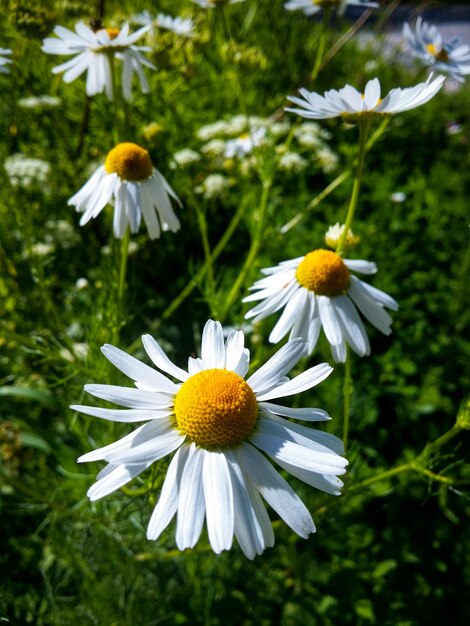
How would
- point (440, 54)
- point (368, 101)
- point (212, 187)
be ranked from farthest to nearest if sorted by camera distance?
1. point (212, 187)
2. point (440, 54)
3. point (368, 101)

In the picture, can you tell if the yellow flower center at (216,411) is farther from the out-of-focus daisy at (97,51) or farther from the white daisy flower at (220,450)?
the out-of-focus daisy at (97,51)

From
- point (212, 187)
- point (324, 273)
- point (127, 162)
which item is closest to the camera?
point (324, 273)

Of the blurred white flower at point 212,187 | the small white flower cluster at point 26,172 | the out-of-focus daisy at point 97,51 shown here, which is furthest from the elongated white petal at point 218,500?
the blurred white flower at point 212,187

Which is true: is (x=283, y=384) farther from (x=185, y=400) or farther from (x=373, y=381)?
(x=373, y=381)

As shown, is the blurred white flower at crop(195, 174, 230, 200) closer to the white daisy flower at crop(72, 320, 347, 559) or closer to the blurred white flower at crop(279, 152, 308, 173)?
the blurred white flower at crop(279, 152, 308, 173)

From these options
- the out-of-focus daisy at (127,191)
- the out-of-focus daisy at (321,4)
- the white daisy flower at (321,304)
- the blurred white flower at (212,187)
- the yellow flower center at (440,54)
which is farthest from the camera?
the blurred white flower at (212,187)

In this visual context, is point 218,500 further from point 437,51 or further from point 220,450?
point 437,51

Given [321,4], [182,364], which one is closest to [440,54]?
[321,4]

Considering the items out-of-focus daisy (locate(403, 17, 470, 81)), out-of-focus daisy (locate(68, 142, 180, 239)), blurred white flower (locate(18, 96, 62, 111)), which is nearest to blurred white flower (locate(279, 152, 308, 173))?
out-of-focus daisy (locate(403, 17, 470, 81))
